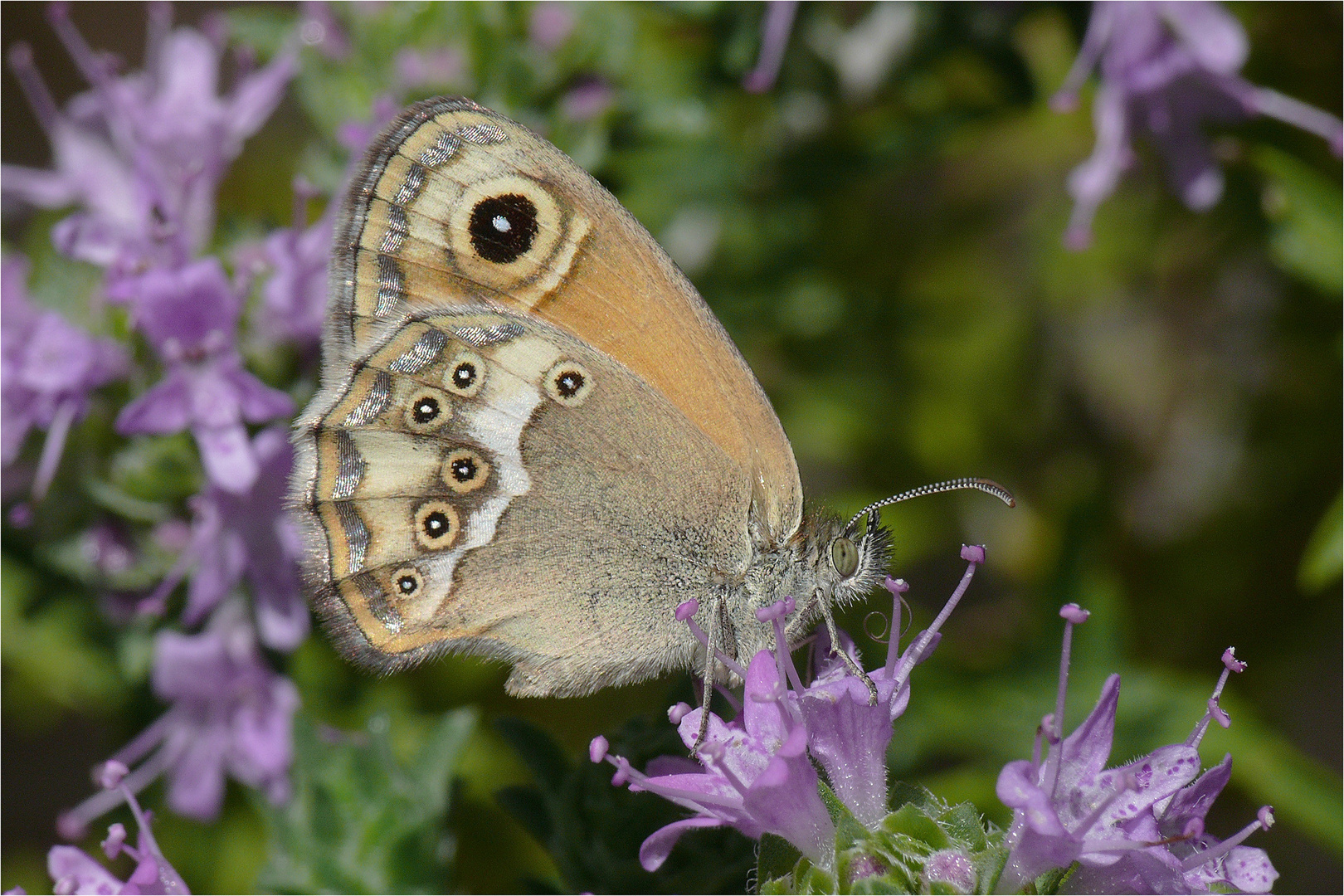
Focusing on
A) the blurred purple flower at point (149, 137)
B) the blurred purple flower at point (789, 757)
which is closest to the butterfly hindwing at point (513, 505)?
the blurred purple flower at point (789, 757)

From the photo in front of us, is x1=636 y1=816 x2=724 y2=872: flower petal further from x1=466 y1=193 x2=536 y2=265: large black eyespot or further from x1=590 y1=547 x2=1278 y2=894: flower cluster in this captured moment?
x1=466 y1=193 x2=536 y2=265: large black eyespot

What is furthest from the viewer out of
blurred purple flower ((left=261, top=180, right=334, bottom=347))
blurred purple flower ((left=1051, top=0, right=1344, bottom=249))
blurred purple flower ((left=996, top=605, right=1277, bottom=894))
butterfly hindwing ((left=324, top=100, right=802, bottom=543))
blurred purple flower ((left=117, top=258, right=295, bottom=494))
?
blurred purple flower ((left=1051, top=0, right=1344, bottom=249))

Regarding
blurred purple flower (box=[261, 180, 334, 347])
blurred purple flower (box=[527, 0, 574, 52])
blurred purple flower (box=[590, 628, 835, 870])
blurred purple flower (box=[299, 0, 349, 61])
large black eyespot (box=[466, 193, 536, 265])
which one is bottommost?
blurred purple flower (box=[590, 628, 835, 870])

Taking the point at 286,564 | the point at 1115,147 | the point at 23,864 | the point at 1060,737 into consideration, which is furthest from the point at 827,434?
the point at 23,864

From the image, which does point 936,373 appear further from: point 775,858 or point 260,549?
point 775,858

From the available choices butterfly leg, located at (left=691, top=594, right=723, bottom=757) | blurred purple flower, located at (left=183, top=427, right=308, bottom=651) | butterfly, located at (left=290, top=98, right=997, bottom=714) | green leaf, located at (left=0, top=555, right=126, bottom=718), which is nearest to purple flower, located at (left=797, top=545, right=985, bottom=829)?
butterfly leg, located at (left=691, top=594, right=723, bottom=757)

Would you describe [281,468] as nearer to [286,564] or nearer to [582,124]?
[286,564]
